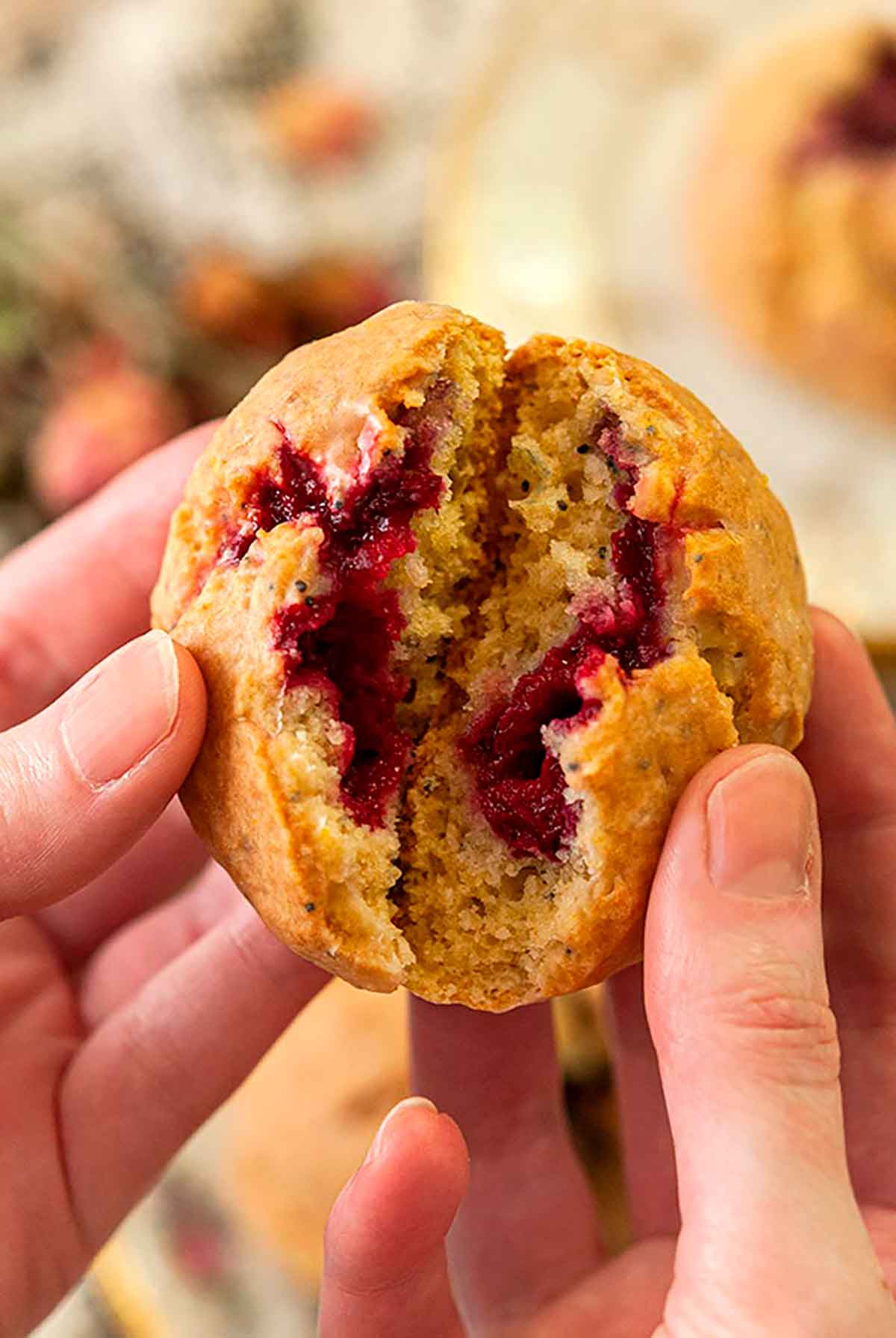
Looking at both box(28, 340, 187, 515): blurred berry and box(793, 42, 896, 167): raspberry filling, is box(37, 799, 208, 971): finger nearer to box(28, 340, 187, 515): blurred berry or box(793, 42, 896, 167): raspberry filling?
box(28, 340, 187, 515): blurred berry

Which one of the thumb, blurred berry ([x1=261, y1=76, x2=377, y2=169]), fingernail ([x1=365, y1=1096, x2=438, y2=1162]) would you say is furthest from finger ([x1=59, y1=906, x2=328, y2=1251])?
blurred berry ([x1=261, y1=76, x2=377, y2=169])

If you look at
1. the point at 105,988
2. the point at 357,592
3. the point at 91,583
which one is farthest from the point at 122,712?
the point at 105,988

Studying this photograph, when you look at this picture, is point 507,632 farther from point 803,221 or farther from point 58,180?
point 58,180

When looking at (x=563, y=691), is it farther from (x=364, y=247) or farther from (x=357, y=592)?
(x=364, y=247)

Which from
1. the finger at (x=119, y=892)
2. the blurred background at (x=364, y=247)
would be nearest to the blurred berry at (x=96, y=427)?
the blurred background at (x=364, y=247)

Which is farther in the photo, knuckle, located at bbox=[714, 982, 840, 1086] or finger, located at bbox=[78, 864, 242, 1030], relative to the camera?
finger, located at bbox=[78, 864, 242, 1030]

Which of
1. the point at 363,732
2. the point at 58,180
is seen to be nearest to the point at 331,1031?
the point at 363,732
